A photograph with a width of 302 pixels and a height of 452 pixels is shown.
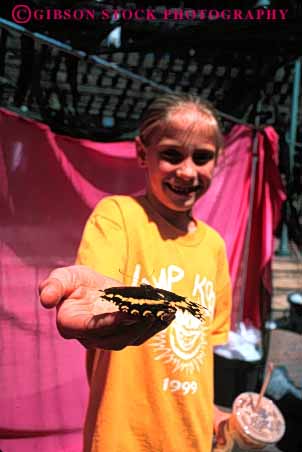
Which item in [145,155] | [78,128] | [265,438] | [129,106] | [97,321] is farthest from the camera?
[129,106]

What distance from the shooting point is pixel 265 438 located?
1.40 m

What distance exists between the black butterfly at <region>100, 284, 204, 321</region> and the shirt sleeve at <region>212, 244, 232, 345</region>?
0.73 metres

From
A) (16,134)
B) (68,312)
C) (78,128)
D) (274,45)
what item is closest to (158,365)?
(68,312)

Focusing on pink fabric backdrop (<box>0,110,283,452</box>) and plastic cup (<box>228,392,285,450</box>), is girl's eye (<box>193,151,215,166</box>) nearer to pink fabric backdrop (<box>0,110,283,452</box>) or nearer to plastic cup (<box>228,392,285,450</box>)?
pink fabric backdrop (<box>0,110,283,452</box>)

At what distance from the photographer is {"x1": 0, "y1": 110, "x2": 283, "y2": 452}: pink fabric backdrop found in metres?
1.39

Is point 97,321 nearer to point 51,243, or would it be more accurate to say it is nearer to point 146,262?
point 146,262

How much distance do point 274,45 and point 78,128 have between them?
87cm

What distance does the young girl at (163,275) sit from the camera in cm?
108

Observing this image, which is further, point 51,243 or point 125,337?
point 51,243

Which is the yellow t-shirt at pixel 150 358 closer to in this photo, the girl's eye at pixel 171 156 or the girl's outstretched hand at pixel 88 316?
the girl's eye at pixel 171 156

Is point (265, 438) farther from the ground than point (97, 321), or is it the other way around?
point (97, 321)

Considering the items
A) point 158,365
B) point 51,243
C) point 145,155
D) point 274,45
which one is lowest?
point 158,365

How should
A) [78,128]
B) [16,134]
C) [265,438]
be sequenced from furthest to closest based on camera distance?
[78,128], [16,134], [265,438]

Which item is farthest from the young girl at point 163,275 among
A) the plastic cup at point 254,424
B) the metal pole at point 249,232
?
the metal pole at point 249,232
